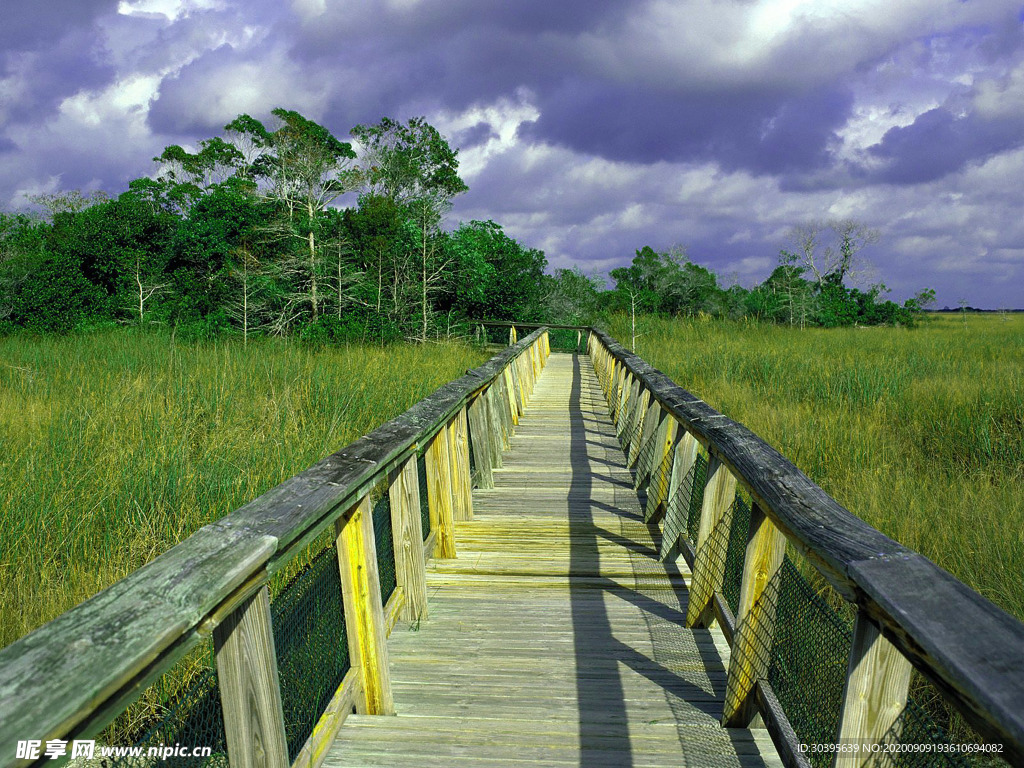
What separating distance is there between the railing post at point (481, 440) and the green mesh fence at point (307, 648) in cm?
257

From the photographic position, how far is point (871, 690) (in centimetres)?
160

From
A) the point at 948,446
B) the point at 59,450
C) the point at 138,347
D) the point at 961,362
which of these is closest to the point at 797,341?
the point at 961,362

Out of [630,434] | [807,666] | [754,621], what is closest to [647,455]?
[630,434]

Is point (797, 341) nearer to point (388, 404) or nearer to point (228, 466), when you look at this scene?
point (388, 404)

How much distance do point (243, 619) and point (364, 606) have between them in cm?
86

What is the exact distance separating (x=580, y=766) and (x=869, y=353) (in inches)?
535

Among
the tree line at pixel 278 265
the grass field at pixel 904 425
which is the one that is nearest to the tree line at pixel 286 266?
the tree line at pixel 278 265

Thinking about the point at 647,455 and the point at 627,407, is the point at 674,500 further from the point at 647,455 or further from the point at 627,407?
the point at 627,407

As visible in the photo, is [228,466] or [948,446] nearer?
[228,466]

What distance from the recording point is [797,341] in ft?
52.7

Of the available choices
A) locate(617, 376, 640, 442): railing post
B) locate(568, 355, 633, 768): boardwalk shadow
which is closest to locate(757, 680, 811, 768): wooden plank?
locate(568, 355, 633, 768): boardwalk shadow

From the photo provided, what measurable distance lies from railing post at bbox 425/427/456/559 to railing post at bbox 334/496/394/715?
1.40 meters

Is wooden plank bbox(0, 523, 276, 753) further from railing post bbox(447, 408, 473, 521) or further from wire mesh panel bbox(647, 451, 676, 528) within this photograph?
wire mesh panel bbox(647, 451, 676, 528)

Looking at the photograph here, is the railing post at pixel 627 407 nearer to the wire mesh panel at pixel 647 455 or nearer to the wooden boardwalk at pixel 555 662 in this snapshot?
the wire mesh panel at pixel 647 455
